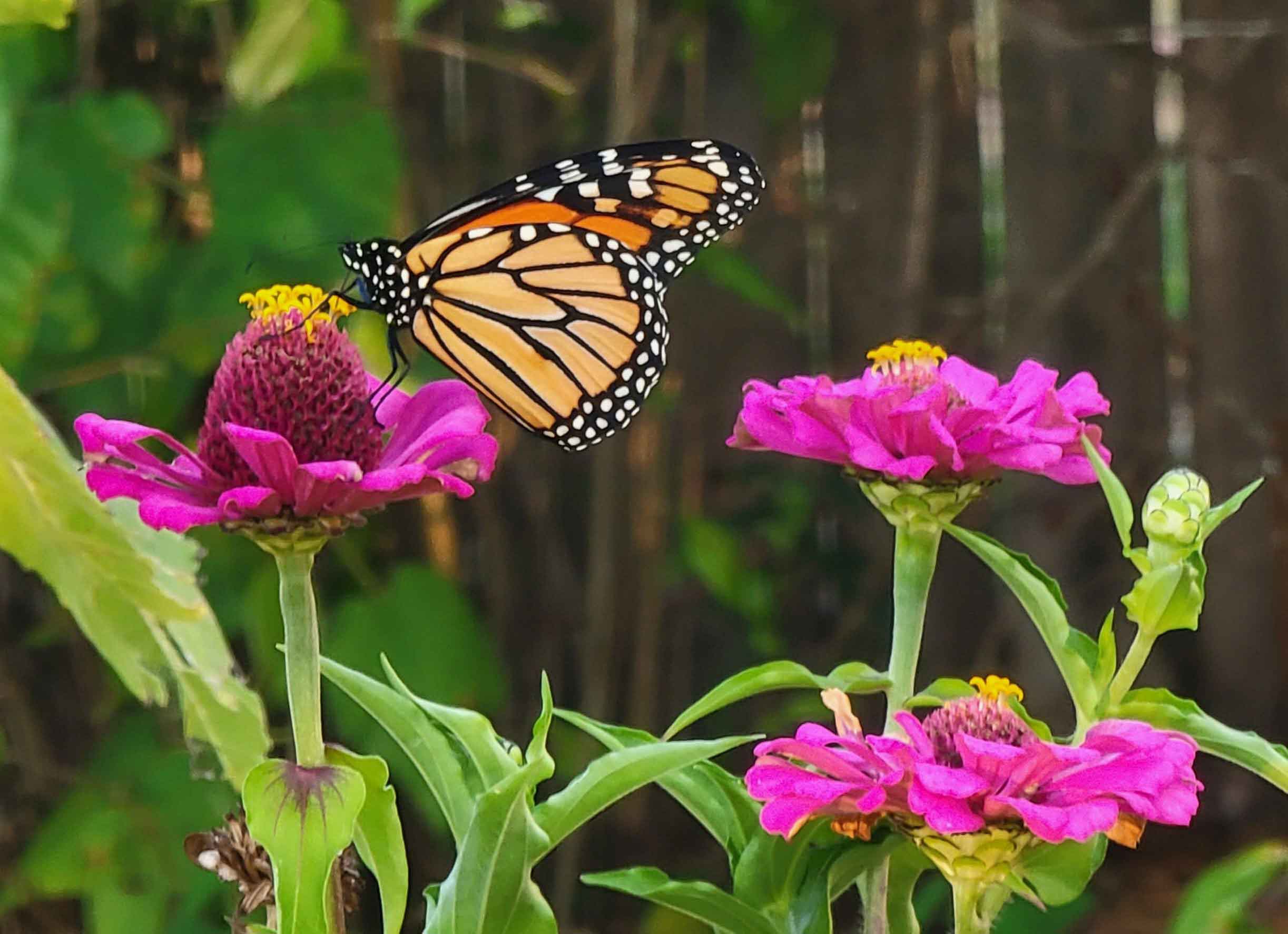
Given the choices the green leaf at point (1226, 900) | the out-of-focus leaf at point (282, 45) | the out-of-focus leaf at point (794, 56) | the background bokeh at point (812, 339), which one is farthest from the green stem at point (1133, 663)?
the out-of-focus leaf at point (794, 56)

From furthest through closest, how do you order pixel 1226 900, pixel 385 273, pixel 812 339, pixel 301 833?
1. pixel 812 339
2. pixel 1226 900
3. pixel 385 273
4. pixel 301 833

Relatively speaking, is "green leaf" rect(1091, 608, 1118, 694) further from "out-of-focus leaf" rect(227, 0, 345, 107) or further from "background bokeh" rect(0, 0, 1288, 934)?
"background bokeh" rect(0, 0, 1288, 934)

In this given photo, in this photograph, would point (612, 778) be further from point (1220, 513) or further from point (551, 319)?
point (551, 319)

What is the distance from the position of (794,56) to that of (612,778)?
3.48ft

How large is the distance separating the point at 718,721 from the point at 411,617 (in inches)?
17.5

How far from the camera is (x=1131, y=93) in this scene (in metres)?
1.38

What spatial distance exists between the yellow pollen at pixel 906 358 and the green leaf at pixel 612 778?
0.14m

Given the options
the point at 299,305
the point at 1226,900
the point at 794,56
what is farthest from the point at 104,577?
the point at 794,56

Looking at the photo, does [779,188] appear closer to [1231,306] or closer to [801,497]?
[801,497]

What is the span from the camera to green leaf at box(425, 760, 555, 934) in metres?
0.31

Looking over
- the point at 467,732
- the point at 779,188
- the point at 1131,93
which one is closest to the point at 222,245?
the point at 779,188

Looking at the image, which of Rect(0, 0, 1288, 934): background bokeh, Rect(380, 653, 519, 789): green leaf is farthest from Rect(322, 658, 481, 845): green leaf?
Rect(0, 0, 1288, 934): background bokeh

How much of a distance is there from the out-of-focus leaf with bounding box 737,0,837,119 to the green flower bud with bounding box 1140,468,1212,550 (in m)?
1.00

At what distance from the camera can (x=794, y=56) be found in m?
1.29
